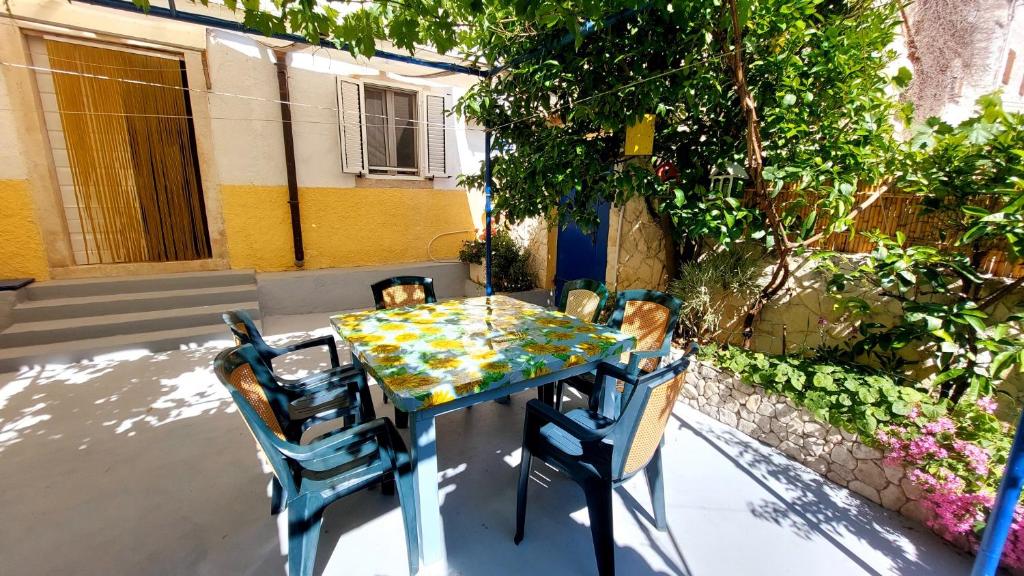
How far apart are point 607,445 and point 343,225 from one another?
17.4 ft

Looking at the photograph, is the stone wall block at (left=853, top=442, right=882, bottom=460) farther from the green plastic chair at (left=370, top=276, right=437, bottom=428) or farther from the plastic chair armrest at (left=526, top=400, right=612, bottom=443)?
the green plastic chair at (left=370, top=276, right=437, bottom=428)

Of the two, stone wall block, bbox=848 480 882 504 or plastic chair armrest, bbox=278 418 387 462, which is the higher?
A: plastic chair armrest, bbox=278 418 387 462

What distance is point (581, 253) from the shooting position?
203 inches

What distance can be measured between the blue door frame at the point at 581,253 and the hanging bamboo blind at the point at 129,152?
4.74 m

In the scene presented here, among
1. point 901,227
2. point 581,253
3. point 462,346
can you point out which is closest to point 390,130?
point 581,253

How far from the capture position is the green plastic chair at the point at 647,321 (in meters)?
2.79

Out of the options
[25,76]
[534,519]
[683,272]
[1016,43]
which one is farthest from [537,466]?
[1016,43]

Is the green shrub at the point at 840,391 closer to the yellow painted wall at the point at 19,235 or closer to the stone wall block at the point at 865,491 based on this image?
the stone wall block at the point at 865,491

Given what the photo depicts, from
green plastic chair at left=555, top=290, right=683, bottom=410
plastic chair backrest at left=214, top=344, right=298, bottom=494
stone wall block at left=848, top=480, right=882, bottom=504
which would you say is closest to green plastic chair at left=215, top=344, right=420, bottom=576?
plastic chair backrest at left=214, top=344, right=298, bottom=494

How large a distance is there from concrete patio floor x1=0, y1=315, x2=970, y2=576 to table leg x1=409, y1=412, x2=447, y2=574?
0.09 metres

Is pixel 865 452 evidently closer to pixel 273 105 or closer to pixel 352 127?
pixel 352 127

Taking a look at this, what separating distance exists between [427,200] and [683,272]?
421 cm

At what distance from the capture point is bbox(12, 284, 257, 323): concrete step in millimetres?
3950

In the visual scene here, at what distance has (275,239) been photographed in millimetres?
5406
